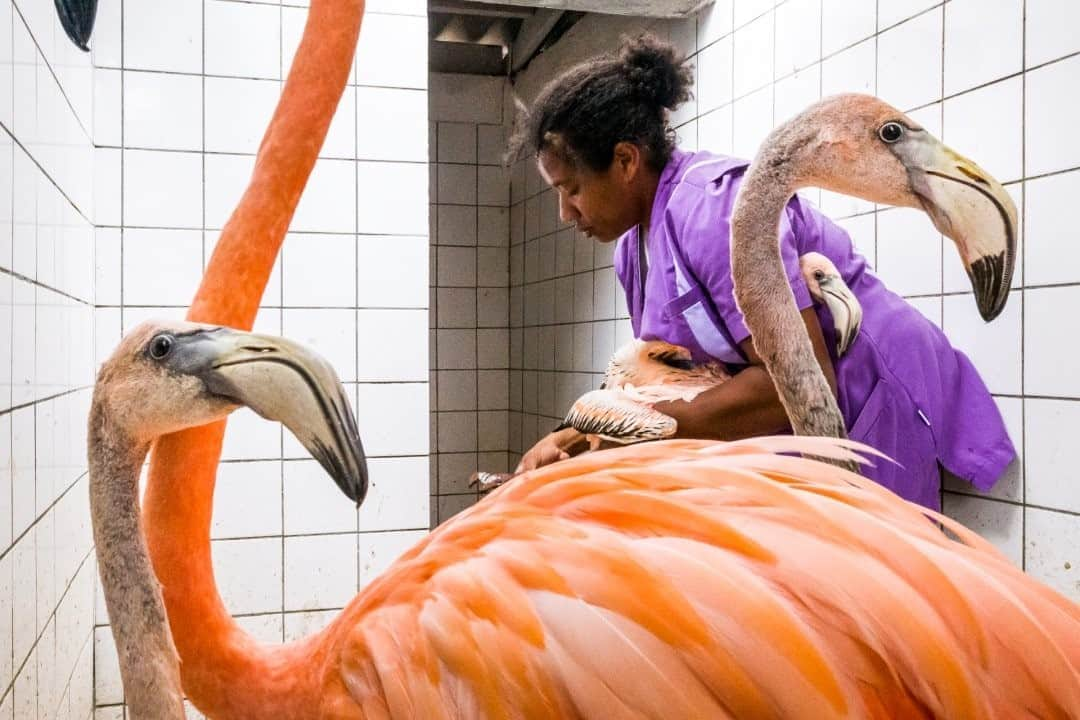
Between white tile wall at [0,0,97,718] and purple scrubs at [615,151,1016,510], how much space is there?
3.03ft

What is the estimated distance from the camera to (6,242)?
0.99m

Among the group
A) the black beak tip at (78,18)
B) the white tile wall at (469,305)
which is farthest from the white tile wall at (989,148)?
the white tile wall at (469,305)

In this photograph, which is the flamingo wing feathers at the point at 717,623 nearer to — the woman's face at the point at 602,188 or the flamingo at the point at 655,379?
the flamingo at the point at 655,379

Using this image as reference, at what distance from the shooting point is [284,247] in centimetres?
203

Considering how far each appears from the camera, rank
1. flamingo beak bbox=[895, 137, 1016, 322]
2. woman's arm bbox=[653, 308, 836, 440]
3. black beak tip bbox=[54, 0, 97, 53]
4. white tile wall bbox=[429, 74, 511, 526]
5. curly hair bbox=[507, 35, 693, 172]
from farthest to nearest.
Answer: white tile wall bbox=[429, 74, 511, 526] → curly hair bbox=[507, 35, 693, 172] → black beak tip bbox=[54, 0, 97, 53] → woman's arm bbox=[653, 308, 836, 440] → flamingo beak bbox=[895, 137, 1016, 322]

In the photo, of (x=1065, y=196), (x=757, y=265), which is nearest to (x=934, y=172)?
(x=757, y=265)

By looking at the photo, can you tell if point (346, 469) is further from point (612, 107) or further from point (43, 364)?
point (612, 107)

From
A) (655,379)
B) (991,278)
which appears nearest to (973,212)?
(991,278)

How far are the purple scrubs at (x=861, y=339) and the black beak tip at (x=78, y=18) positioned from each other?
1067 mm

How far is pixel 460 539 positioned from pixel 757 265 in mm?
568

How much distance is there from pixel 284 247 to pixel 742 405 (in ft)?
4.00

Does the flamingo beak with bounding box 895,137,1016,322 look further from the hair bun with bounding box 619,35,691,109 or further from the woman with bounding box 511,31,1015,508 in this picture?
the hair bun with bounding box 619,35,691,109

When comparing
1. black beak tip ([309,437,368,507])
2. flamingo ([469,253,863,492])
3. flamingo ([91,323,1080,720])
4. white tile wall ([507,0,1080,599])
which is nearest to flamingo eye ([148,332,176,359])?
flamingo ([91,323,1080,720])

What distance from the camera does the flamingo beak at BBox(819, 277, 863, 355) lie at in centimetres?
127
